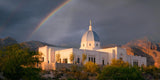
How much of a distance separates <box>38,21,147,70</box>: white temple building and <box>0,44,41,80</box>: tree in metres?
20.8

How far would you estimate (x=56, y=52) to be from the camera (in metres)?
58.4

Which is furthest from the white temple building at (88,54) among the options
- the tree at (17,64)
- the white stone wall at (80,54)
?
the tree at (17,64)

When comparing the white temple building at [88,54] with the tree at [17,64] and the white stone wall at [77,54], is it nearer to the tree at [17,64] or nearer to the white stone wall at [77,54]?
the white stone wall at [77,54]

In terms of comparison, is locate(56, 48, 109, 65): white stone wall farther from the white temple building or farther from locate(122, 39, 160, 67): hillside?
locate(122, 39, 160, 67): hillside

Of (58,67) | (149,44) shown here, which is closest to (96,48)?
(58,67)

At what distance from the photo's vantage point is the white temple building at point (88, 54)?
2164 inches

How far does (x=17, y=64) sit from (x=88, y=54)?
114 feet

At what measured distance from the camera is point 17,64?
24.4 meters

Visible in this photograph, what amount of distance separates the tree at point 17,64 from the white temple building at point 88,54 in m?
20.8

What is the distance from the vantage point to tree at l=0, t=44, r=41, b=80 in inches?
935

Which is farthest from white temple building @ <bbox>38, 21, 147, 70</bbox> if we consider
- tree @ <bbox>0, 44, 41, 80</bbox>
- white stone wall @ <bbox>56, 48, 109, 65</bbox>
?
tree @ <bbox>0, 44, 41, 80</bbox>

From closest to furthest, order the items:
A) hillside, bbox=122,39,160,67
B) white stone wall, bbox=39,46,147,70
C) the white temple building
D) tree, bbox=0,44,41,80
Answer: tree, bbox=0,44,41,80 → white stone wall, bbox=39,46,147,70 → the white temple building → hillside, bbox=122,39,160,67

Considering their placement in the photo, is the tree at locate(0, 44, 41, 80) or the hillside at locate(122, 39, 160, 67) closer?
the tree at locate(0, 44, 41, 80)

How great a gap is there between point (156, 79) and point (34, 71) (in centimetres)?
2564
